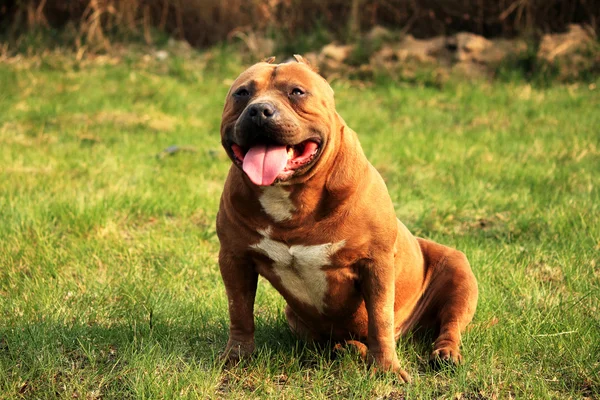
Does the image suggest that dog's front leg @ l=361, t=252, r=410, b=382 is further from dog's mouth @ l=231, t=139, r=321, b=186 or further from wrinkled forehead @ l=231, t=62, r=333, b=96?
wrinkled forehead @ l=231, t=62, r=333, b=96

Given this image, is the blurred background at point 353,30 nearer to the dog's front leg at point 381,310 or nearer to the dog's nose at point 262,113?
the dog's front leg at point 381,310

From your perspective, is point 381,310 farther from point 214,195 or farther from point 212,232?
point 214,195

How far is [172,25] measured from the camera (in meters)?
12.5

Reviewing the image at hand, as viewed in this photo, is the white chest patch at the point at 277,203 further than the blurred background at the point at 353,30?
No

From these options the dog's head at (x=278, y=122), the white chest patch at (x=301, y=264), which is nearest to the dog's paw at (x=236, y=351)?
the white chest patch at (x=301, y=264)

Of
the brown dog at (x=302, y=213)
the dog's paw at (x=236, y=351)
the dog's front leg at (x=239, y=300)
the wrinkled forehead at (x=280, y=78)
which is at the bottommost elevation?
the dog's paw at (x=236, y=351)

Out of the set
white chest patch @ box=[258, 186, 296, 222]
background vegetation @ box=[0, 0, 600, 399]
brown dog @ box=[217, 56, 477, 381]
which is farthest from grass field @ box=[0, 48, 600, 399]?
white chest patch @ box=[258, 186, 296, 222]

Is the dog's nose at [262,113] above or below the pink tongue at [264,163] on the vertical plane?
above

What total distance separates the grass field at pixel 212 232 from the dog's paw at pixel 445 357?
0.07m

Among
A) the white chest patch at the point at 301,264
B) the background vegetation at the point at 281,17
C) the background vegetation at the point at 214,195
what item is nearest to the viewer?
the white chest patch at the point at 301,264

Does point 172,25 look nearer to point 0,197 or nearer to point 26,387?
point 0,197

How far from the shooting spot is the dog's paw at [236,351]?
339cm

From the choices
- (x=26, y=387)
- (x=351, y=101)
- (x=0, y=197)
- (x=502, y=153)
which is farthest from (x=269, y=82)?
(x=351, y=101)

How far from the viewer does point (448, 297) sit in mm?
3707
